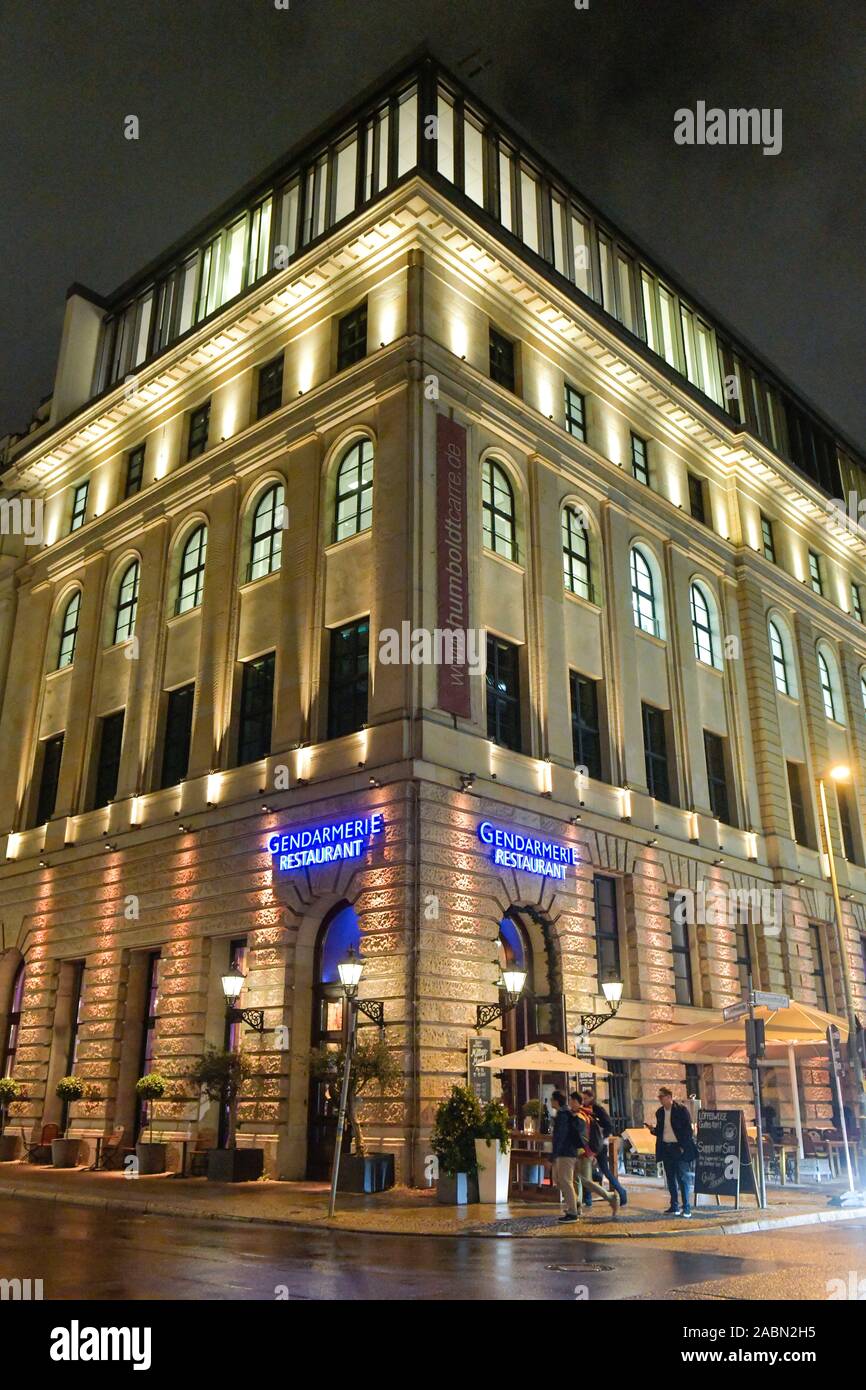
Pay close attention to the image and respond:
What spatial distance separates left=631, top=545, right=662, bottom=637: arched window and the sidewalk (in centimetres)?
1631

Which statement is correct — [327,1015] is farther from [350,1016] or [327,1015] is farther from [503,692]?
[503,692]

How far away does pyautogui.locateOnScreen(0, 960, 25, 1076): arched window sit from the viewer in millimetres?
33812

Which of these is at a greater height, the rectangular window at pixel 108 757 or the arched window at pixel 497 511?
the arched window at pixel 497 511

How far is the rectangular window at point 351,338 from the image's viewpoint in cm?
3070

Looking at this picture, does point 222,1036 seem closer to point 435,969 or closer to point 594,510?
point 435,969

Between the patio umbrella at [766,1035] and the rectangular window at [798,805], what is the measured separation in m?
12.1

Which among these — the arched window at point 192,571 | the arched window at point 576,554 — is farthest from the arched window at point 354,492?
the arched window at point 576,554

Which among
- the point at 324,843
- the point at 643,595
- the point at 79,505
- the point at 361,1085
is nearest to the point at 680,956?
the point at 643,595

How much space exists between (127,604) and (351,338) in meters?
11.5

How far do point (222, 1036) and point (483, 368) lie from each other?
1918 cm

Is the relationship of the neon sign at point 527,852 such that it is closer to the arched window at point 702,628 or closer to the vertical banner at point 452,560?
the vertical banner at point 452,560

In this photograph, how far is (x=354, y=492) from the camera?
94.9 feet

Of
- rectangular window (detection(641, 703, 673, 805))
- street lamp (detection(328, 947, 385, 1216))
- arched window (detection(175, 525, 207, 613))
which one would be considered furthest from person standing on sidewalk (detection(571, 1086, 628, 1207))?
arched window (detection(175, 525, 207, 613))
